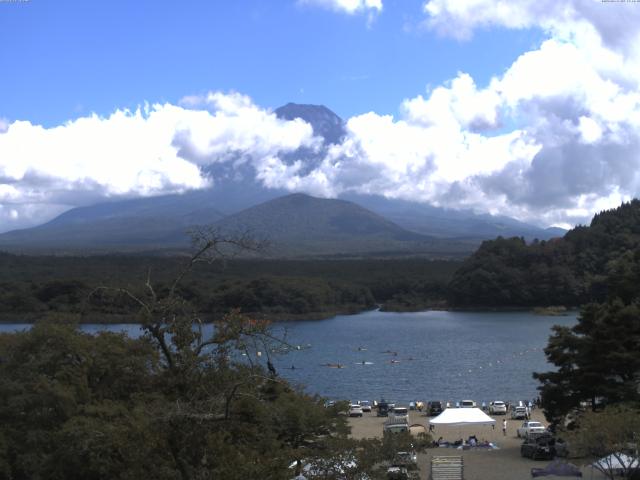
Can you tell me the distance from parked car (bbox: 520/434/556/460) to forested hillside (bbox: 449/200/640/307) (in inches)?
2168

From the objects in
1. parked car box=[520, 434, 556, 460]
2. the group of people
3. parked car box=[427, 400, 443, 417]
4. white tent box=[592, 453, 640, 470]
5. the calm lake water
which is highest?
white tent box=[592, 453, 640, 470]

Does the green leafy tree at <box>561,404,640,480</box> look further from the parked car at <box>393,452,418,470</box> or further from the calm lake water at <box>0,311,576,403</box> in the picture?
the calm lake water at <box>0,311,576,403</box>

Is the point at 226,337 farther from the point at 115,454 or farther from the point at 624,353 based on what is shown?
the point at 624,353

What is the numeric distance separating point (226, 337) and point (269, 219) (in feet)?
614

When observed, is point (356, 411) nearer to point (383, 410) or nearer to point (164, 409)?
point (383, 410)

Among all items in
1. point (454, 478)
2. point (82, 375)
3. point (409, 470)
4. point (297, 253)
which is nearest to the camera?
point (409, 470)

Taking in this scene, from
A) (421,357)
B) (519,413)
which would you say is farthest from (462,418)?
(421,357)

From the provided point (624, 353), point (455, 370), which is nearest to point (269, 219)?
point (455, 370)

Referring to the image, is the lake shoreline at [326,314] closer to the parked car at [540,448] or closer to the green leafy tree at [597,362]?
the green leafy tree at [597,362]

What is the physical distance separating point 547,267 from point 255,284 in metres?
28.5

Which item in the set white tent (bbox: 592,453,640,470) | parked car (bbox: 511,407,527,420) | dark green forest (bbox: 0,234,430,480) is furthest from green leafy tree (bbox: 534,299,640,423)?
parked car (bbox: 511,407,527,420)

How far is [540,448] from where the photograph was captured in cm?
1545

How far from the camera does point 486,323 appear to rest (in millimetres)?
61062

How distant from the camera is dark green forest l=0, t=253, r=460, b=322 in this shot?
2451 inches
